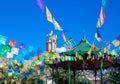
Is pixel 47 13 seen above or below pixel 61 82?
above

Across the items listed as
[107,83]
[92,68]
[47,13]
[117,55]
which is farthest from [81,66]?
[107,83]

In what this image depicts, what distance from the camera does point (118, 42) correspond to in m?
25.9

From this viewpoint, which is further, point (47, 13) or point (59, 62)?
point (59, 62)

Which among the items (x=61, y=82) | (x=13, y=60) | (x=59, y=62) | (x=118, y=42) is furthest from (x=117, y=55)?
(x=61, y=82)

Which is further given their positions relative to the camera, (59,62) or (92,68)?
(92,68)

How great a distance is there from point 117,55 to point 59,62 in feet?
13.1

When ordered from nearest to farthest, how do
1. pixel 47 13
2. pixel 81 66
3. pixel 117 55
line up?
pixel 47 13 → pixel 117 55 → pixel 81 66

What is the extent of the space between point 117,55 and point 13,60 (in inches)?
436

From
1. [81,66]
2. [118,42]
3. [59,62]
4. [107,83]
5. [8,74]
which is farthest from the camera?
[107,83]

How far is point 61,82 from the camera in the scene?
4488 cm

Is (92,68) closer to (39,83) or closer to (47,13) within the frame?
(47,13)

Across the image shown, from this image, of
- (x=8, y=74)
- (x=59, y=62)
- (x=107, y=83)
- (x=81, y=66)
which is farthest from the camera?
(x=107, y=83)

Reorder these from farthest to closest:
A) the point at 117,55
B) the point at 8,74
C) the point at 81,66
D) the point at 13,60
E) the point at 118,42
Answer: the point at 8,74, the point at 13,60, the point at 81,66, the point at 117,55, the point at 118,42

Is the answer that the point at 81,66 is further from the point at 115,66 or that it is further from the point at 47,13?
the point at 47,13
